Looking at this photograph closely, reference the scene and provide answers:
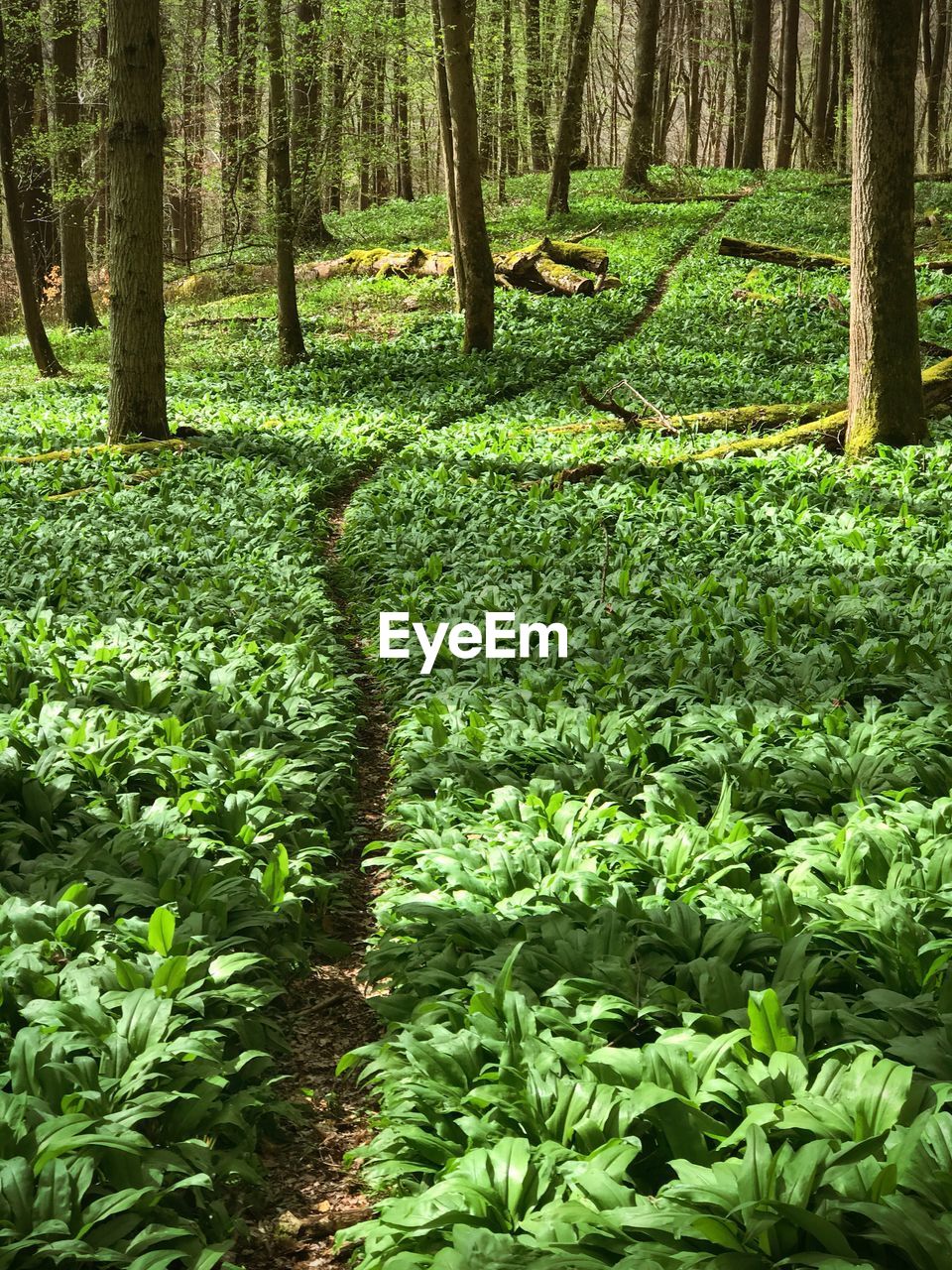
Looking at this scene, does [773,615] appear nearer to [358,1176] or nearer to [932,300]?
[358,1176]

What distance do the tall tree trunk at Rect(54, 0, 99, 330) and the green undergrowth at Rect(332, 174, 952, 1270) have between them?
1325 cm

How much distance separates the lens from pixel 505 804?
4570 mm

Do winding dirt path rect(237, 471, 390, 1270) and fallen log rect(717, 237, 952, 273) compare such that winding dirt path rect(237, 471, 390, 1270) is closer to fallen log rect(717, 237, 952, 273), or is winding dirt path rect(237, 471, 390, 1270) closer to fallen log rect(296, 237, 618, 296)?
fallen log rect(717, 237, 952, 273)

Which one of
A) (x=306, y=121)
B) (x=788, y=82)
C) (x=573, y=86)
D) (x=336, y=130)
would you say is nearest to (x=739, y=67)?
(x=788, y=82)

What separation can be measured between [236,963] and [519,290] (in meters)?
18.7

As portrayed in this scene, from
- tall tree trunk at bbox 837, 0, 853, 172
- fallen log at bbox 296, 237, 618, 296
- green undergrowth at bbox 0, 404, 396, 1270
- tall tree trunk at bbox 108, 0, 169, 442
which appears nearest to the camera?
green undergrowth at bbox 0, 404, 396, 1270

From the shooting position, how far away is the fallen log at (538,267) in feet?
66.6

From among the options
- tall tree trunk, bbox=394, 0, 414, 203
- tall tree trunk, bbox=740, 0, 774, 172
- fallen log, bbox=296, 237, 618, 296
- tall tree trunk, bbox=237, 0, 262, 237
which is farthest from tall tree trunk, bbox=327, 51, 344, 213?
tall tree trunk, bbox=740, 0, 774, 172

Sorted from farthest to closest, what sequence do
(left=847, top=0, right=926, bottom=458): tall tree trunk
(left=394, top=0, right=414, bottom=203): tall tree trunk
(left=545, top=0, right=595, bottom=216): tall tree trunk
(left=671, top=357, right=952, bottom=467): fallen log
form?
(left=394, top=0, right=414, bottom=203): tall tree trunk → (left=545, top=0, right=595, bottom=216): tall tree trunk → (left=671, top=357, right=952, bottom=467): fallen log → (left=847, top=0, right=926, bottom=458): tall tree trunk

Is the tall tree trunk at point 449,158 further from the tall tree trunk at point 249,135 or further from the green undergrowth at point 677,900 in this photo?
the green undergrowth at point 677,900

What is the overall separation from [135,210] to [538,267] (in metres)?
11.0

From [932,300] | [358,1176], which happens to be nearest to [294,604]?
[358,1176]

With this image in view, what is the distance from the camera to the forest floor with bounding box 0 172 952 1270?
8.56 ft

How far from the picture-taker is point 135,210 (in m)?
11.3
